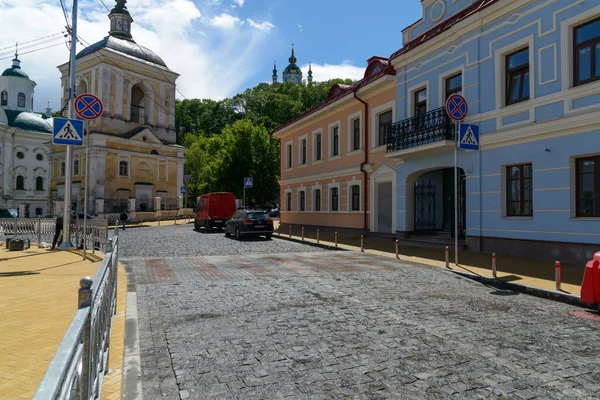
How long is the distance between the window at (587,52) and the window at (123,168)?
45422 millimetres

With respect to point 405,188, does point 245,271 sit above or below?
below

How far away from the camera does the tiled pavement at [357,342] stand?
3756mm

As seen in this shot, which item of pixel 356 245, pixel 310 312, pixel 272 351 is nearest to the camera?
pixel 272 351

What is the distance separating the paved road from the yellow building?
3890cm

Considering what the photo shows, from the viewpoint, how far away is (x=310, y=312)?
641 cm

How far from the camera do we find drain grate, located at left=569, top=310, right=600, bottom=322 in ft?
21.2

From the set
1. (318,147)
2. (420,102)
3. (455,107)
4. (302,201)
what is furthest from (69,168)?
(302,201)

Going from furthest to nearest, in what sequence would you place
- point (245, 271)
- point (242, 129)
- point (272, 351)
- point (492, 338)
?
point (242, 129)
point (245, 271)
point (492, 338)
point (272, 351)

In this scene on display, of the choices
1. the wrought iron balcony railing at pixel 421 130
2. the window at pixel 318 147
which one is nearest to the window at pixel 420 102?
the wrought iron balcony railing at pixel 421 130

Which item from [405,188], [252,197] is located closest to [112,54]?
[252,197]

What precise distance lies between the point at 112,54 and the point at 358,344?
5074cm

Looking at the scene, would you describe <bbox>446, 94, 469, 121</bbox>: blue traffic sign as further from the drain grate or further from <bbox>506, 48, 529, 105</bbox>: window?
the drain grate

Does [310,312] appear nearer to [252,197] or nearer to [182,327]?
[182,327]

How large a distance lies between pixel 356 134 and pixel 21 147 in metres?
60.8
